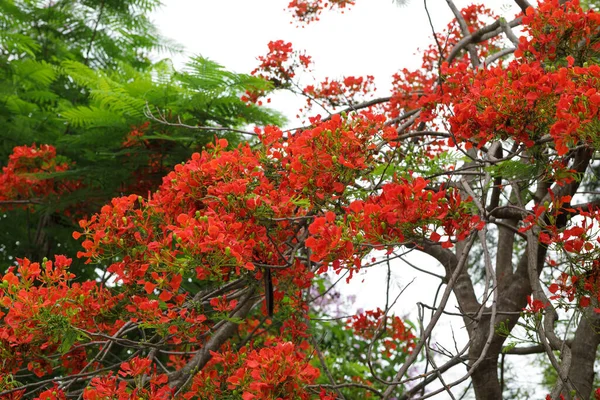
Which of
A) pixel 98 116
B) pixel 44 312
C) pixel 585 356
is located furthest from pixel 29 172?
pixel 585 356

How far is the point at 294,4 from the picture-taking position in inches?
203

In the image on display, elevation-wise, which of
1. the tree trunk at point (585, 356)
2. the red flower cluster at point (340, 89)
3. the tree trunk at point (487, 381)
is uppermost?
the red flower cluster at point (340, 89)

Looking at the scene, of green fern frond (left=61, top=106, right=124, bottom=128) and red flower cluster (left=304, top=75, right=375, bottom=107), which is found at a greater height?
red flower cluster (left=304, top=75, right=375, bottom=107)

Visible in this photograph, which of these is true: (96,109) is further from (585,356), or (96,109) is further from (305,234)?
(585,356)

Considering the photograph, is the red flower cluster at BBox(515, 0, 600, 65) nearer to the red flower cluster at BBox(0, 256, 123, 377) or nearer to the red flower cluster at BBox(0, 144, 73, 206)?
the red flower cluster at BBox(0, 256, 123, 377)

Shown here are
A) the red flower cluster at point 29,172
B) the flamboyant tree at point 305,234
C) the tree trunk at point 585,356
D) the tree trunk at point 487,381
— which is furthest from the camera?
the red flower cluster at point 29,172

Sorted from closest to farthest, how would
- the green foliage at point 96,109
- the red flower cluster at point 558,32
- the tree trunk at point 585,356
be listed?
the red flower cluster at point 558,32 → the tree trunk at point 585,356 → the green foliage at point 96,109

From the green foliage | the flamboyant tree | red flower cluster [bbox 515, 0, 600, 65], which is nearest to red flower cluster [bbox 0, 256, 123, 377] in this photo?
the flamboyant tree

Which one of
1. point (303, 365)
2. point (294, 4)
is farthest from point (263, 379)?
point (294, 4)

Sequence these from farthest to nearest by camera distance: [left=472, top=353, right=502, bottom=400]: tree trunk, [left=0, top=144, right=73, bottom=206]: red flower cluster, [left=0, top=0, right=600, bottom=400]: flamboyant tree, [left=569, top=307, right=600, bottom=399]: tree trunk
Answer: [left=0, top=144, right=73, bottom=206]: red flower cluster → [left=472, top=353, right=502, bottom=400]: tree trunk → [left=569, top=307, right=600, bottom=399]: tree trunk → [left=0, top=0, right=600, bottom=400]: flamboyant tree

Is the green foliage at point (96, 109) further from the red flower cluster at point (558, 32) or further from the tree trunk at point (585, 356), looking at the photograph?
the tree trunk at point (585, 356)

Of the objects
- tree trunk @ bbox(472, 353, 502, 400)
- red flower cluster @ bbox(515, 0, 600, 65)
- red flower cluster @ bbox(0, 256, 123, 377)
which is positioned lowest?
red flower cluster @ bbox(0, 256, 123, 377)

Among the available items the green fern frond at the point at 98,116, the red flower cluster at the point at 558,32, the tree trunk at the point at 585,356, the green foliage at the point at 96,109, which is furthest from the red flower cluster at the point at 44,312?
the tree trunk at the point at 585,356

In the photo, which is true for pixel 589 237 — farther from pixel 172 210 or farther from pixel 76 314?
pixel 76 314
